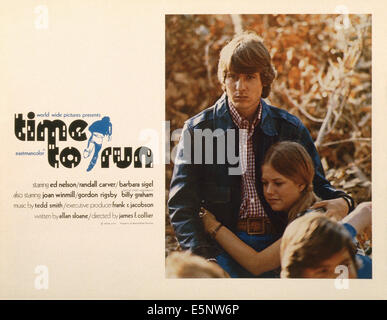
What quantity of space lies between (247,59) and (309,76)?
0.48 meters

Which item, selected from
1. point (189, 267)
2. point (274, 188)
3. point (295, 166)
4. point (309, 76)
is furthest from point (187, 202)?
point (309, 76)

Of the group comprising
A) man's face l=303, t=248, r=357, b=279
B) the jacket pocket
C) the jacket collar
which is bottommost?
man's face l=303, t=248, r=357, b=279

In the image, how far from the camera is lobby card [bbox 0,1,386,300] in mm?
3160

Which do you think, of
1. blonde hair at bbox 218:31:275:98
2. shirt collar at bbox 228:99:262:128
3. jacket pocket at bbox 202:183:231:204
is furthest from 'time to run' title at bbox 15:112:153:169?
blonde hair at bbox 218:31:275:98

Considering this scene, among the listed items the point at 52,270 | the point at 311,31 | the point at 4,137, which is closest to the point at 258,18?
the point at 311,31

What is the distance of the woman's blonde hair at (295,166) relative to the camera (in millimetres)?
3100

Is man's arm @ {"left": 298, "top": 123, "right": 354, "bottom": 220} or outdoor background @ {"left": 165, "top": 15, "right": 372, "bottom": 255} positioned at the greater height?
outdoor background @ {"left": 165, "top": 15, "right": 372, "bottom": 255}

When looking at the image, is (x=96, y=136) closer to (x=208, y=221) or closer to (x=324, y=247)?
(x=208, y=221)

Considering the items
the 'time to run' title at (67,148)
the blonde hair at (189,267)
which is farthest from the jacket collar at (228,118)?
the blonde hair at (189,267)

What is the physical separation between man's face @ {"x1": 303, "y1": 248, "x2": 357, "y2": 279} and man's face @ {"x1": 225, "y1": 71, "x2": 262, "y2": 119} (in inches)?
46.3

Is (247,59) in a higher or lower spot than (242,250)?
higher

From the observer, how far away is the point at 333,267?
10.4 ft

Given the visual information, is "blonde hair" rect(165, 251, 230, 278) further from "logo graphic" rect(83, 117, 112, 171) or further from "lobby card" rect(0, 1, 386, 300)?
"logo graphic" rect(83, 117, 112, 171)

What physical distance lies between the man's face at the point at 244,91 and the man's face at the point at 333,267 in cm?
117
